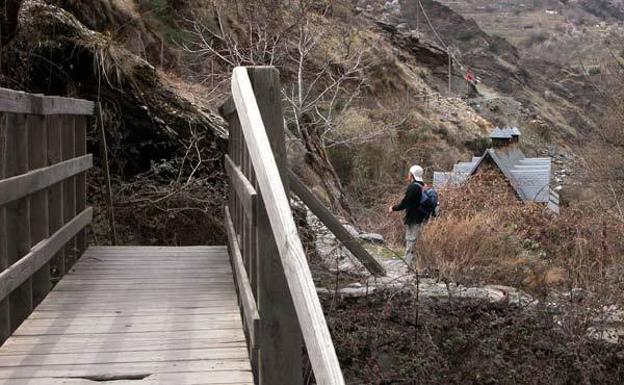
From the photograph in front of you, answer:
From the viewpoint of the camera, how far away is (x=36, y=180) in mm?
4031

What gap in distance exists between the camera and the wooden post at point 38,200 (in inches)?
167

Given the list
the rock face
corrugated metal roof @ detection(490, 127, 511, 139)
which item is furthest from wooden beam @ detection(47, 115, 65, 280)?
corrugated metal roof @ detection(490, 127, 511, 139)

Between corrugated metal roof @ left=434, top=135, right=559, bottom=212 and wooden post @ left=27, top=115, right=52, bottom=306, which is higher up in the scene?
wooden post @ left=27, top=115, right=52, bottom=306

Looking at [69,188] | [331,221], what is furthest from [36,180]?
[331,221]

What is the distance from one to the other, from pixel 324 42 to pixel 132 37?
32.9ft

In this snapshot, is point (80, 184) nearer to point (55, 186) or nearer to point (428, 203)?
A: point (55, 186)

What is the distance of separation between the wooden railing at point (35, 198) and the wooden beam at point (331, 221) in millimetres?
1663

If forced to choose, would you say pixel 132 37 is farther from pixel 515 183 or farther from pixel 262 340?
pixel 262 340

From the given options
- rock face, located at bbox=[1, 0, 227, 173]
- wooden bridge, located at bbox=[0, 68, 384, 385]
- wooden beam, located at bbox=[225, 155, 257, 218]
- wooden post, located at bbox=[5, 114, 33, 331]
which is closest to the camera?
wooden bridge, located at bbox=[0, 68, 384, 385]

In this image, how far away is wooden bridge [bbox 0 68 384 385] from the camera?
9.55 ft

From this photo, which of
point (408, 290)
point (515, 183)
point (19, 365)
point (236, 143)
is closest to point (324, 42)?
point (515, 183)

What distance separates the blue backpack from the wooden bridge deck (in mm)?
3731

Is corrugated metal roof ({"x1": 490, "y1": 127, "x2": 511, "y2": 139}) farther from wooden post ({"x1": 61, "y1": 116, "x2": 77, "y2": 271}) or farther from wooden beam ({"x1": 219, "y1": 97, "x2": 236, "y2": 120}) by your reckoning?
wooden post ({"x1": 61, "y1": 116, "x2": 77, "y2": 271})

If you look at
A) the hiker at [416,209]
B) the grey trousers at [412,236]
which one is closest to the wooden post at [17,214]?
the grey trousers at [412,236]
